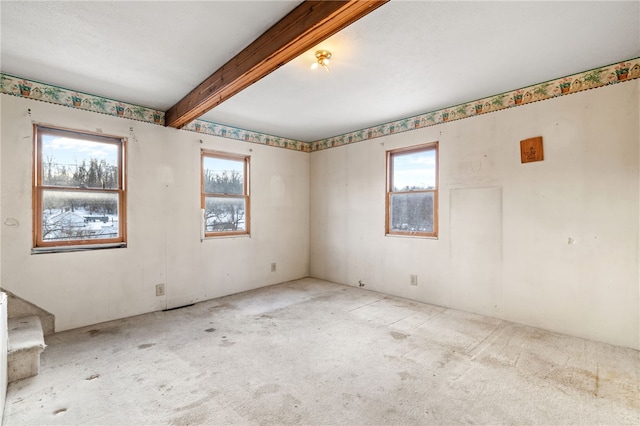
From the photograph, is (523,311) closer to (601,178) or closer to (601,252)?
(601,252)

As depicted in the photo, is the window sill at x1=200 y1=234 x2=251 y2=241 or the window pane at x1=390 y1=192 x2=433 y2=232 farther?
the window sill at x1=200 y1=234 x2=251 y2=241

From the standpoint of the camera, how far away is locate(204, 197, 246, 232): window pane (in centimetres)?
442

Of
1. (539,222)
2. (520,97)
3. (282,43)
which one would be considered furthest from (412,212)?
(282,43)

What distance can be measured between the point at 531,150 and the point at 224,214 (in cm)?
410

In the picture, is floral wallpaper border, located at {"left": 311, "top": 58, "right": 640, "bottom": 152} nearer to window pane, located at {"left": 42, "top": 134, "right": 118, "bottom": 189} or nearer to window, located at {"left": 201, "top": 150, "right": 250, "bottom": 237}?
window, located at {"left": 201, "top": 150, "right": 250, "bottom": 237}

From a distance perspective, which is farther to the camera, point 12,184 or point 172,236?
point 172,236

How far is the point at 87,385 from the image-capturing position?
2.18m

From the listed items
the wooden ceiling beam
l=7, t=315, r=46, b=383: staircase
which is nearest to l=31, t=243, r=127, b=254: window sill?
l=7, t=315, r=46, b=383: staircase

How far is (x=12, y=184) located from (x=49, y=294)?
116 centimetres

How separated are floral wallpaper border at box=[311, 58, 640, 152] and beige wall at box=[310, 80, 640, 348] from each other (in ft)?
0.24

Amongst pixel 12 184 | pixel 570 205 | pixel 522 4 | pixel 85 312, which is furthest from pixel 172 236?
pixel 570 205

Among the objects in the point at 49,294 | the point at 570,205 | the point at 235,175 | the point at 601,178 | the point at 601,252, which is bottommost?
the point at 49,294

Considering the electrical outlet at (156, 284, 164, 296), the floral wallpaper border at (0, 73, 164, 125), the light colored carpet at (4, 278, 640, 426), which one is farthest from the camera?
the electrical outlet at (156, 284, 164, 296)

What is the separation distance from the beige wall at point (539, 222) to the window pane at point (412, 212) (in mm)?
179
